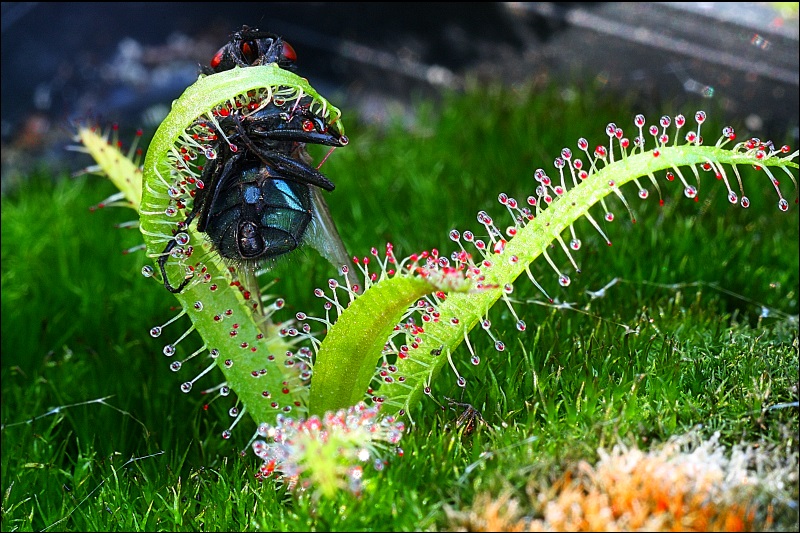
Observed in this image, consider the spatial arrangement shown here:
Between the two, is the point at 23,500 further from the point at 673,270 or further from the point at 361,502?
the point at 673,270

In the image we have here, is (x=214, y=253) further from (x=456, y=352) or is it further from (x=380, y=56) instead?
(x=380, y=56)

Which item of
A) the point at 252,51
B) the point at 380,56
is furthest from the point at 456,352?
the point at 380,56

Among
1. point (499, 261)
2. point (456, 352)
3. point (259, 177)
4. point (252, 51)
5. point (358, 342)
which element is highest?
point (252, 51)

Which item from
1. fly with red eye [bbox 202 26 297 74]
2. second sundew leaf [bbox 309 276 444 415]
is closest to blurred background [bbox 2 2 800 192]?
fly with red eye [bbox 202 26 297 74]

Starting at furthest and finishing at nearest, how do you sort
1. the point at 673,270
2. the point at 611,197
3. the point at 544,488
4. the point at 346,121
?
the point at 346,121
the point at 611,197
the point at 673,270
the point at 544,488

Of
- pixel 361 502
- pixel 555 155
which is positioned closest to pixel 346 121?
pixel 555 155

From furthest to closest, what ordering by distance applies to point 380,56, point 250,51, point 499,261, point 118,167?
point 380,56
point 118,167
point 250,51
point 499,261

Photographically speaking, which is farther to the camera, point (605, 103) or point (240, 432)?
point (605, 103)
